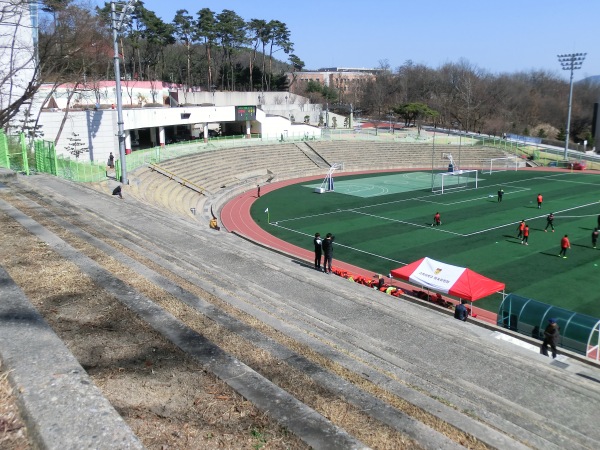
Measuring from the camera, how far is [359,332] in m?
11.1

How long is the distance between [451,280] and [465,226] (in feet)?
48.6

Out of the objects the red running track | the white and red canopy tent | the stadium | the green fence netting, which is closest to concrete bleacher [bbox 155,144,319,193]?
the stadium

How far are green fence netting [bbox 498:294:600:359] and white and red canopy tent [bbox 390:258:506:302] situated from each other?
56.2 inches

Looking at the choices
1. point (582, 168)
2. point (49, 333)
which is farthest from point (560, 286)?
point (582, 168)

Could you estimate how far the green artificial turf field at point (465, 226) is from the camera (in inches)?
865

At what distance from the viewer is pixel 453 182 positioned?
163ft

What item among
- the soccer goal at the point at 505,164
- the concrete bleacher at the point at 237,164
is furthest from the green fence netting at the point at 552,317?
the soccer goal at the point at 505,164

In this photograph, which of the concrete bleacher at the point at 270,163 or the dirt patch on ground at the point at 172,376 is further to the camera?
the concrete bleacher at the point at 270,163

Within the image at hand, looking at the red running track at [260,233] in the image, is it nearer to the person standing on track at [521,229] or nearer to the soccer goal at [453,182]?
the person standing on track at [521,229]

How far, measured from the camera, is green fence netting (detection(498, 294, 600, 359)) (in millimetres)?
13469

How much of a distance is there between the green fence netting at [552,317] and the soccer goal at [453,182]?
28641mm

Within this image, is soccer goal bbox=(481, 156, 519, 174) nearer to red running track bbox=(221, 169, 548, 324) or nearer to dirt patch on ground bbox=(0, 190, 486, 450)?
red running track bbox=(221, 169, 548, 324)

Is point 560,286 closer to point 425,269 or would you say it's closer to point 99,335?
point 425,269

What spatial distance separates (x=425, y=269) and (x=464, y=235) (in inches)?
466
